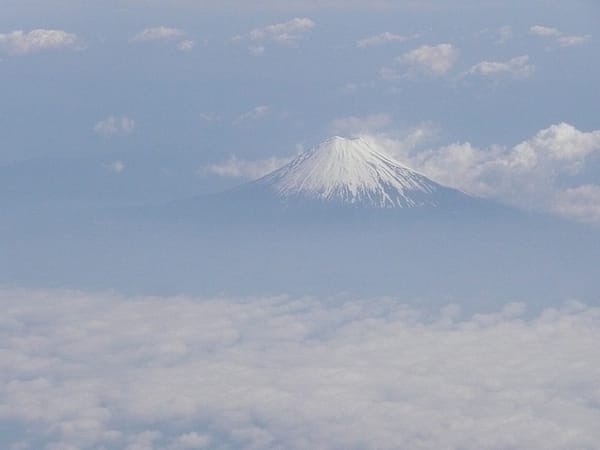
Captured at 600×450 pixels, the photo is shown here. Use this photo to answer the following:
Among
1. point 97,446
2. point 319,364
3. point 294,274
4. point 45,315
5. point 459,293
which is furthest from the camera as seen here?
point 294,274

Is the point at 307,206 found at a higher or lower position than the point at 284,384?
higher

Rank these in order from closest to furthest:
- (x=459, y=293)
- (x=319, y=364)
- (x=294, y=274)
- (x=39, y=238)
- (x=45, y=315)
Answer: (x=319, y=364), (x=45, y=315), (x=459, y=293), (x=294, y=274), (x=39, y=238)

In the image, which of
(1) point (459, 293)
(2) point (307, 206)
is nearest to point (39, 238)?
(2) point (307, 206)

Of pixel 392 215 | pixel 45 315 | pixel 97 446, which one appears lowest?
pixel 97 446

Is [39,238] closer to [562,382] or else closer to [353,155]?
[353,155]
